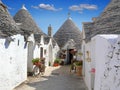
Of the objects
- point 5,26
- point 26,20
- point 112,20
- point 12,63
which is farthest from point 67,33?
point 5,26

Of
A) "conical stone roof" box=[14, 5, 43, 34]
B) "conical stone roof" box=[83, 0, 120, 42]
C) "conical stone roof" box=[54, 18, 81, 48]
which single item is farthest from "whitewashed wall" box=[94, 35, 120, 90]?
"conical stone roof" box=[54, 18, 81, 48]

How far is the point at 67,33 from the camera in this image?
31.0m

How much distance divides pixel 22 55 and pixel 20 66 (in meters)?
0.76

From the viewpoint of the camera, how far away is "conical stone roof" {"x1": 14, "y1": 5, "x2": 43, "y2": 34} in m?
20.8

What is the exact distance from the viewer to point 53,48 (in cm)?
2667

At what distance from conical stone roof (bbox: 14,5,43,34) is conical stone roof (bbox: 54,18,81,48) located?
28.9 feet

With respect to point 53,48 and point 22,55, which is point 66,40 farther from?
point 22,55

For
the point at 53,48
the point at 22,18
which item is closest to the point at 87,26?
the point at 22,18

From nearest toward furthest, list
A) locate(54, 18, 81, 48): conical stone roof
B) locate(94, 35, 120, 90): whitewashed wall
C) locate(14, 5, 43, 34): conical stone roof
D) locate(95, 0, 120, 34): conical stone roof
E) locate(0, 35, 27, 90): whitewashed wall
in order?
locate(94, 35, 120, 90): whitewashed wall < locate(95, 0, 120, 34): conical stone roof < locate(0, 35, 27, 90): whitewashed wall < locate(14, 5, 43, 34): conical stone roof < locate(54, 18, 81, 48): conical stone roof

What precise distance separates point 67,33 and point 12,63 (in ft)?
67.2

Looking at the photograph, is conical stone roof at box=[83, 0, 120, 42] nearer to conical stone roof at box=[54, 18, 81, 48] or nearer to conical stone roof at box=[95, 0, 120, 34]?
conical stone roof at box=[95, 0, 120, 34]

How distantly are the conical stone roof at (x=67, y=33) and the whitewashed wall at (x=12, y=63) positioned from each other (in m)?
17.1

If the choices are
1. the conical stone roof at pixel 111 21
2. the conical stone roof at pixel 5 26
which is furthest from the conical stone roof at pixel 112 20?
the conical stone roof at pixel 5 26

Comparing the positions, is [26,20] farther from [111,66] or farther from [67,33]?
[111,66]
